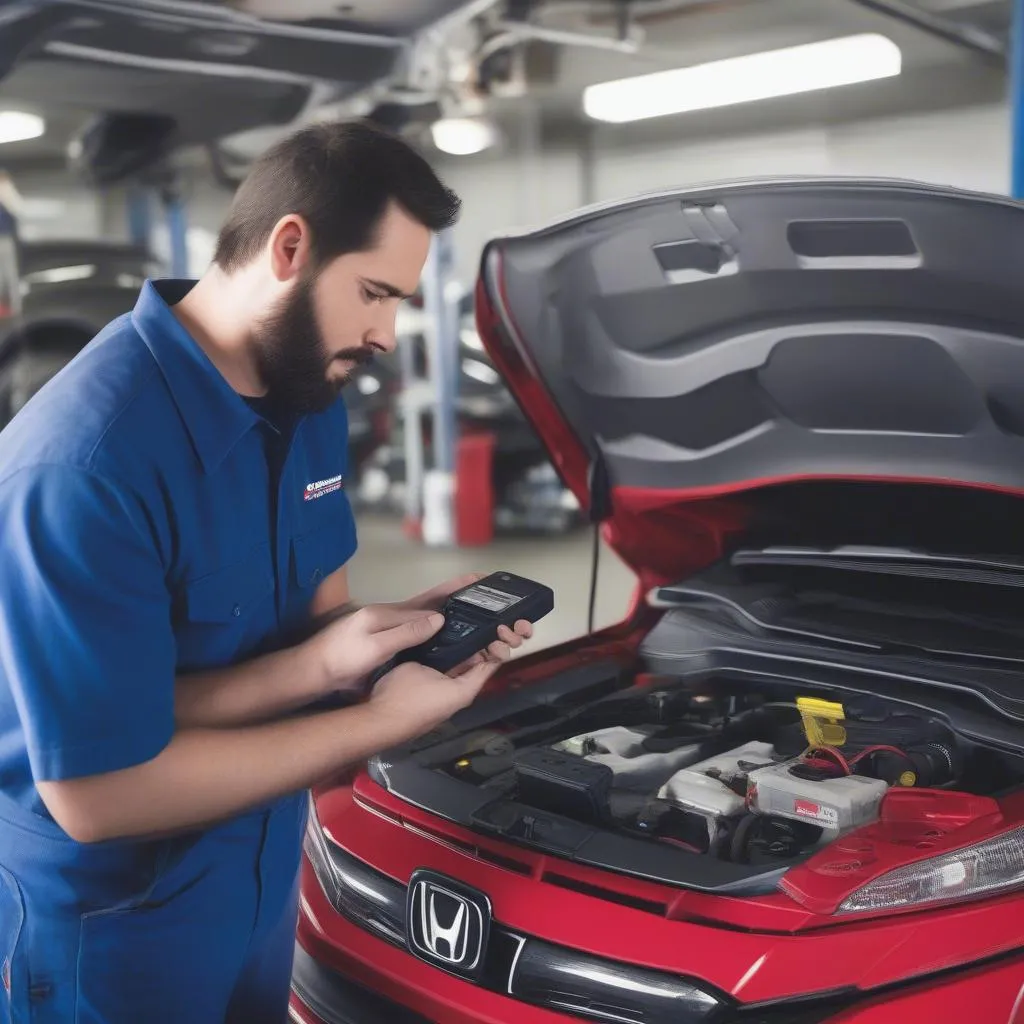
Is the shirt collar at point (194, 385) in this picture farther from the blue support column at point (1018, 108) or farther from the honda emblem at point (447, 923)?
the blue support column at point (1018, 108)

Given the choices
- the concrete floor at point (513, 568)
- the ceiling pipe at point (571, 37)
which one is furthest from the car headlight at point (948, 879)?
the ceiling pipe at point (571, 37)

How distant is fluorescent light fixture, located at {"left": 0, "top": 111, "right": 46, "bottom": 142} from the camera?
3.91 m

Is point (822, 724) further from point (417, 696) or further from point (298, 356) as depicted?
point (298, 356)

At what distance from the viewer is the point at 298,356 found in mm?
1102

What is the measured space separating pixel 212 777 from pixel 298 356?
430mm

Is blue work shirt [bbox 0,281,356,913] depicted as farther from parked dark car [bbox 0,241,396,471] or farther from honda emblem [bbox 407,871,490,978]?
parked dark car [bbox 0,241,396,471]

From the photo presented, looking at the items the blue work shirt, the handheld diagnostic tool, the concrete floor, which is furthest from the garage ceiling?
the handheld diagnostic tool

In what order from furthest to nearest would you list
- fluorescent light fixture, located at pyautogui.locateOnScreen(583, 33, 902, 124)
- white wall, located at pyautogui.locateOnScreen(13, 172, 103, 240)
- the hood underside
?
fluorescent light fixture, located at pyautogui.locateOnScreen(583, 33, 902, 124) < white wall, located at pyautogui.locateOnScreen(13, 172, 103, 240) < the hood underside

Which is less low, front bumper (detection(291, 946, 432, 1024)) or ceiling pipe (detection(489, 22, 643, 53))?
ceiling pipe (detection(489, 22, 643, 53))

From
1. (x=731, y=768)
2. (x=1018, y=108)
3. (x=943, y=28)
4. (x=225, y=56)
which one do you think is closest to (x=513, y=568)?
(x=225, y=56)

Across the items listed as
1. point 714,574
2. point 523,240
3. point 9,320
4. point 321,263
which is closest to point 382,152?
point 321,263

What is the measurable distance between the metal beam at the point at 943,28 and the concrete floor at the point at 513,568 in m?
3.84

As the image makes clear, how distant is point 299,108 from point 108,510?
130 inches

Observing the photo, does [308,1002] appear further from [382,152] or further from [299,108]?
[299,108]
